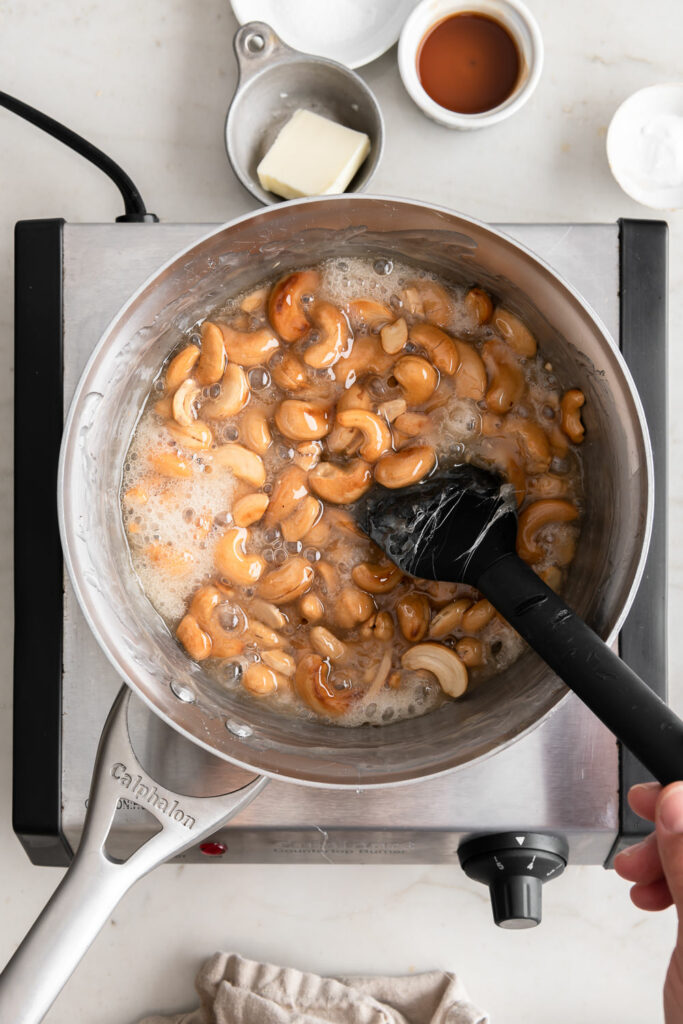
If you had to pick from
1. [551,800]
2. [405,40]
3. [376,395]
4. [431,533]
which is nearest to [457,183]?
[405,40]

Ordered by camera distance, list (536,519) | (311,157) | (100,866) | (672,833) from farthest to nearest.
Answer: (311,157) < (536,519) < (100,866) < (672,833)

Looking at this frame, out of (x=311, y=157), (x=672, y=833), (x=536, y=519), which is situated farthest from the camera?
(x=311, y=157)

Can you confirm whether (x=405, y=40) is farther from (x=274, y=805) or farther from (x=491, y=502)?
(x=274, y=805)

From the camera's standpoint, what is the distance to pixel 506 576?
570 mm

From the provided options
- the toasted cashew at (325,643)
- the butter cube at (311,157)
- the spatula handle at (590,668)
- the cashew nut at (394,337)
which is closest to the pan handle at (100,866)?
the toasted cashew at (325,643)

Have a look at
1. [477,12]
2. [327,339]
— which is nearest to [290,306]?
[327,339]

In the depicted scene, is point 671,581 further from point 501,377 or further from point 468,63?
point 468,63

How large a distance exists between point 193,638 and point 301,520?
0.12 meters

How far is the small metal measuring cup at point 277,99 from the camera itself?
741mm

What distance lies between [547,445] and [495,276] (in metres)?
0.13

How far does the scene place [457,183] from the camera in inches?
32.4

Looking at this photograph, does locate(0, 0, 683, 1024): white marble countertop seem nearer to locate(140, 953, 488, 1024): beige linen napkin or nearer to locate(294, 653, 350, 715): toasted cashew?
locate(140, 953, 488, 1024): beige linen napkin

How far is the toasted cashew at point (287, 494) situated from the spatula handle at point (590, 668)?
16cm

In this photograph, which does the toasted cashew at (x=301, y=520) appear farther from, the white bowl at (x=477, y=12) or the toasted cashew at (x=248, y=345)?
the white bowl at (x=477, y=12)
